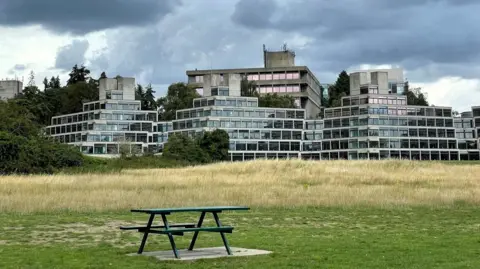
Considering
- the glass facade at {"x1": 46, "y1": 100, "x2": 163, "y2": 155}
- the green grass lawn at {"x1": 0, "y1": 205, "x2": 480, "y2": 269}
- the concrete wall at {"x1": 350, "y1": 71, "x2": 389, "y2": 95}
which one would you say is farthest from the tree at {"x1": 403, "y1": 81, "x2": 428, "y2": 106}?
the green grass lawn at {"x1": 0, "y1": 205, "x2": 480, "y2": 269}

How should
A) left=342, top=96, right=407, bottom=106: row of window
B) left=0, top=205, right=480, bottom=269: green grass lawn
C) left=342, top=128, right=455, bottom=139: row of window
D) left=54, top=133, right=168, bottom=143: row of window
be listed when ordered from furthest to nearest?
left=342, top=96, right=407, bottom=106: row of window
left=54, top=133, right=168, bottom=143: row of window
left=342, top=128, right=455, bottom=139: row of window
left=0, top=205, right=480, bottom=269: green grass lawn

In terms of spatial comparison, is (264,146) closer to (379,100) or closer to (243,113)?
(243,113)

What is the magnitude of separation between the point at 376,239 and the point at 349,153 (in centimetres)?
12391

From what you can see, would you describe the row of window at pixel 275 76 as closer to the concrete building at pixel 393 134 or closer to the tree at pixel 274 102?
the tree at pixel 274 102

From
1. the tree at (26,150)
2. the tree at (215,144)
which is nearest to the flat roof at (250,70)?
the tree at (215,144)

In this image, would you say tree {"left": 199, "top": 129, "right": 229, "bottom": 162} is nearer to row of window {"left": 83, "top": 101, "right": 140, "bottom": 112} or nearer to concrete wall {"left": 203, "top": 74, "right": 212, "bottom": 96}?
concrete wall {"left": 203, "top": 74, "right": 212, "bottom": 96}

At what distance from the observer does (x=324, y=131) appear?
144 m

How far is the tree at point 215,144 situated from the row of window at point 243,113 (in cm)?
1671

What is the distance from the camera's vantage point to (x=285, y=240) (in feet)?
51.9

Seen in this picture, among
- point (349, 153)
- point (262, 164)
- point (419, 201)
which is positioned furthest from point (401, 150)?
point (419, 201)

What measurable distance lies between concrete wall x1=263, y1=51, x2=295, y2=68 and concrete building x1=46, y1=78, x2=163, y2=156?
48.7m

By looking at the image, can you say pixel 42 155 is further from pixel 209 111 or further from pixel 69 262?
pixel 209 111

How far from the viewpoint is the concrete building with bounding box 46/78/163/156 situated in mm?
144500

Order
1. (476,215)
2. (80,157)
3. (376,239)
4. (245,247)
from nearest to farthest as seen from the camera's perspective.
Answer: (245,247) < (376,239) < (476,215) < (80,157)
